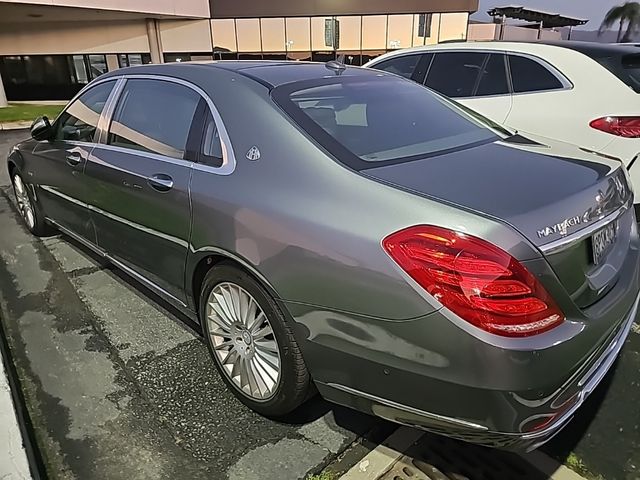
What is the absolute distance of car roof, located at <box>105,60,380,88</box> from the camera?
2648 mm

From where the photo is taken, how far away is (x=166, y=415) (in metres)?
2.54

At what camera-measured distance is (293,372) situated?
2203mm

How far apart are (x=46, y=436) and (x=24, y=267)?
245 cm

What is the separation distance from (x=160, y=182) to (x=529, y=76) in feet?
12.1

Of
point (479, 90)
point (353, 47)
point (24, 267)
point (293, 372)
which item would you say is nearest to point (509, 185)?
point (293, 372)

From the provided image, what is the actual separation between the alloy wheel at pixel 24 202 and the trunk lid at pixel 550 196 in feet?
13.7

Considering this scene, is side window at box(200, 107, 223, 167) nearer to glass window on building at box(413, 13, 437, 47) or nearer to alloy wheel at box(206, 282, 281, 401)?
alloy wheel at box(206, 282, 281, 401)

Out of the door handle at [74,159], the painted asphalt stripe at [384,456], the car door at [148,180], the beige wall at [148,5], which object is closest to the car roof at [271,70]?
the car door at [148,180]

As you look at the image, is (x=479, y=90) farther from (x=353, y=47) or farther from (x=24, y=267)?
(x=353, y=47)

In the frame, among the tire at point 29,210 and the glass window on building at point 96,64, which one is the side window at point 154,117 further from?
the glass window on building at point 96,64

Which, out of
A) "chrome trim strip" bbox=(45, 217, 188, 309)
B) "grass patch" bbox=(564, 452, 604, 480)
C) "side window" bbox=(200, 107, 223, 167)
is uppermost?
"side window" bbox=(200, 107, 223, 167)

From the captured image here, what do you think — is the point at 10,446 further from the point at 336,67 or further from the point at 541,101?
the point at 541,101

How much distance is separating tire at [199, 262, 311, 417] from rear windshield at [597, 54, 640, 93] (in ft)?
12.2

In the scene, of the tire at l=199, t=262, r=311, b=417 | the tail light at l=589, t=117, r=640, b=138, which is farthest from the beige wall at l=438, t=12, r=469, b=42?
the tire at l=199, t=262, r=311, b=417
